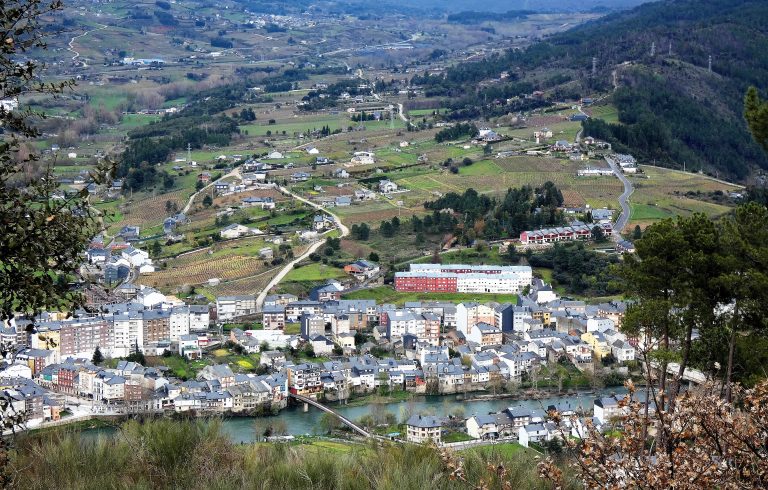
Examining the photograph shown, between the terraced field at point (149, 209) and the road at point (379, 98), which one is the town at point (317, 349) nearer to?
the terraced field at point (149, 209)

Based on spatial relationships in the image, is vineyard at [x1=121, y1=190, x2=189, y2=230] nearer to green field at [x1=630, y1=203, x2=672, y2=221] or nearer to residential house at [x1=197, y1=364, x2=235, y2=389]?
residential house at [x1=197, y1=364, x2=235, y2=389]

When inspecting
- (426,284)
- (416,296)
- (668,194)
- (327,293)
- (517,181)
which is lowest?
(416,296)

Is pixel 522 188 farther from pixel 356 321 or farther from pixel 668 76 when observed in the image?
pixel 668 76

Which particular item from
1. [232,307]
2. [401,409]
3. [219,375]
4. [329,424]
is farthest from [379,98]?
[329,424]

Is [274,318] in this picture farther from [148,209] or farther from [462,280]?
[148,209]

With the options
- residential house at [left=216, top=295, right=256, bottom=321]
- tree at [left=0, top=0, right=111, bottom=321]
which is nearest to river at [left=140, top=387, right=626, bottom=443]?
residential house at [left=216, top=295, right=256, bottom=321]

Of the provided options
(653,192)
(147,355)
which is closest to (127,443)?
(147,355)
